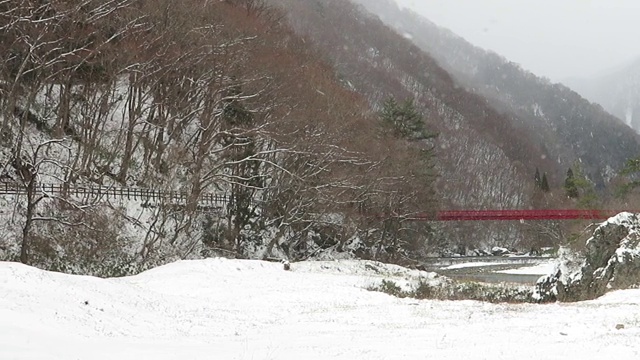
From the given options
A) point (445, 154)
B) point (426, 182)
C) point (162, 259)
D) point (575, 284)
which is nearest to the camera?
point (575, 284)

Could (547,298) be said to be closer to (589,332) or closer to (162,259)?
(589,332)

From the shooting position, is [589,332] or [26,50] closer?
[589,332]

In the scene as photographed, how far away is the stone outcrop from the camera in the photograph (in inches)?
849

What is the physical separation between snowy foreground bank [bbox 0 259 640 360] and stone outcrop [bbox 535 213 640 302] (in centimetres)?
230

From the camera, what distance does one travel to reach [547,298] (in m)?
23.1

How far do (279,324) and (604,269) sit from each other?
13959 mm

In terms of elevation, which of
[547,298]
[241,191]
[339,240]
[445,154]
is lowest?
[547,298]

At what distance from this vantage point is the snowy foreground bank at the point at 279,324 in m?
9.93

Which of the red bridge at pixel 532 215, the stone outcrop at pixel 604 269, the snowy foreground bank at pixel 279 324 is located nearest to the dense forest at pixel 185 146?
the red bridge at pixel 532 215

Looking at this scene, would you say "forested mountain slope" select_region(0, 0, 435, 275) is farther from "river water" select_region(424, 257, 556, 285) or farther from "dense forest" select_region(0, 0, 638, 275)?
"river water" select_region(424, 257, 556, 285)

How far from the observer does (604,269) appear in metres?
22.7

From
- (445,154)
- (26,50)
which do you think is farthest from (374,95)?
(26,50)

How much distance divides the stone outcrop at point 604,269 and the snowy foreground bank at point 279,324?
Result: 2297 millimetres

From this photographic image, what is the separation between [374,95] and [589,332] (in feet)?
461
